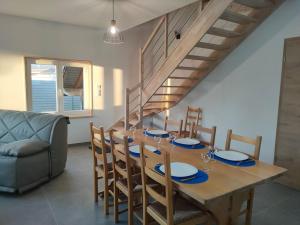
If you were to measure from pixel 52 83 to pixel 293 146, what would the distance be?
439 cm

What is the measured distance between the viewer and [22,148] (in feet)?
9.34

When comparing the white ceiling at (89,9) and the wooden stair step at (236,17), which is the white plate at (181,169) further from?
the white ceiling at (89,9)

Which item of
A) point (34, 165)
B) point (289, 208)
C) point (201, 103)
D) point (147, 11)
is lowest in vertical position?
point (289, 208)

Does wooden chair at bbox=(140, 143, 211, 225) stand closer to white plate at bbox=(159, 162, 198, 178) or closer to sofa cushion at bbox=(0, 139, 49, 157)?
white plate at bbox=(159, 162, 198, 178)

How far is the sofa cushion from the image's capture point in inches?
110

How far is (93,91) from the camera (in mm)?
5137

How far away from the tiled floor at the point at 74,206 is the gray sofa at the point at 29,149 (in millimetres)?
157

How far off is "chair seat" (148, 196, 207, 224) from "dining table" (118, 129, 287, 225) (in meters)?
0.09

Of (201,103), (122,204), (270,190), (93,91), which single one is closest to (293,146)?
(270,190)

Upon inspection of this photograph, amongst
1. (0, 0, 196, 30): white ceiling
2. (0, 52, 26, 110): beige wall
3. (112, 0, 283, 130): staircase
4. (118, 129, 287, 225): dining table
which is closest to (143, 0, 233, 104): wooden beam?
(112, 0, 283, 130): staircase

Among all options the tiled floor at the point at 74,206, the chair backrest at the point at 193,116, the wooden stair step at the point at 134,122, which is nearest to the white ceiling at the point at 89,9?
the chair backrest at the point at 193,116

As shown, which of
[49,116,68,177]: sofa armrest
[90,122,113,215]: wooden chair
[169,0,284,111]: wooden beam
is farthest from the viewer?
[49,116,68,177]: sofa armrest

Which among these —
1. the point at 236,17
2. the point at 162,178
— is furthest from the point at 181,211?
the point at 236,17

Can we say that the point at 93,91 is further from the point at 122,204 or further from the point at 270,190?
the point at 270,190
